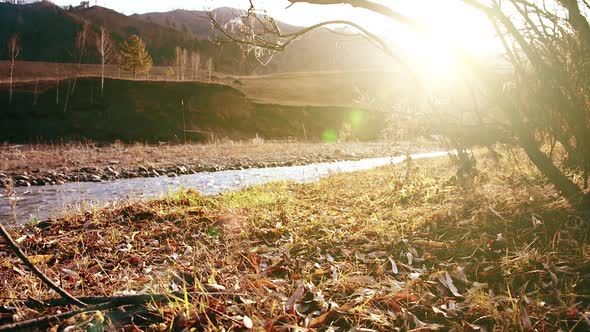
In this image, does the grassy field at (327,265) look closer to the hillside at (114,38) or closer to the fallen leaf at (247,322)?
the fallen leaf at (247,322)

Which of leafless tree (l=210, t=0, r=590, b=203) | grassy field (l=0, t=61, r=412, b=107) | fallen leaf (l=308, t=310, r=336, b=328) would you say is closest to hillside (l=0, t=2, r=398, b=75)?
grassy field (l=0, t=61, r=412, b=107)

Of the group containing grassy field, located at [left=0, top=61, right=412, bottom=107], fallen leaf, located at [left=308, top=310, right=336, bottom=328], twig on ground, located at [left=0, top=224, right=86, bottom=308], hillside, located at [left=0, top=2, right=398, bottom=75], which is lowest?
fallen leaf, located at [left=308, top=310, right=336, bottom=328]

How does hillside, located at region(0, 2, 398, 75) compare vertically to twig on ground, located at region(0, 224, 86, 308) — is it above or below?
above

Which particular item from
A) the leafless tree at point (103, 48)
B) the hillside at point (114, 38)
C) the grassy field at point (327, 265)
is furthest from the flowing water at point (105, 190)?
the hillside at point (114, 38)

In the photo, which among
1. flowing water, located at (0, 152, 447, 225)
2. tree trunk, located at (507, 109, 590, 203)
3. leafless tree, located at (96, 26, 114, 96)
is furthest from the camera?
leafless tree, located at (96, 26, 114, 96)

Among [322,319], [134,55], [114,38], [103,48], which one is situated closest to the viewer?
[322,319]

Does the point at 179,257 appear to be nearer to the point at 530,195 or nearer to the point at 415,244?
the point at 415,244

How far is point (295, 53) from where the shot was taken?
12131cm

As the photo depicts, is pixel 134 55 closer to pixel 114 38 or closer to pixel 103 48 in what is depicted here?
pixel 103 48

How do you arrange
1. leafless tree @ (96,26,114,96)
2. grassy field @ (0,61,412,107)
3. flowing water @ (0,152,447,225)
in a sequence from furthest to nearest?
grassy field @ (0,61,412,107) → leafless tree @ (96,26,114,96) → flowing water @ (0,152,447,225)

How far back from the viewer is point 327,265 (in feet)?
8.58

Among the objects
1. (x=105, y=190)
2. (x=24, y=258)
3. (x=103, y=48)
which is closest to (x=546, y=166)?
(x=24, y=258)

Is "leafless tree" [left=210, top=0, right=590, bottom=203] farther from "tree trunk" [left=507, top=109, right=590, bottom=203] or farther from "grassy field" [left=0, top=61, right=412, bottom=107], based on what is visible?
"grassy field" [left=0, top=61, right=412, bottom=107]

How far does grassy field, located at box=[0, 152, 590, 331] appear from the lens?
1831 millimetres
